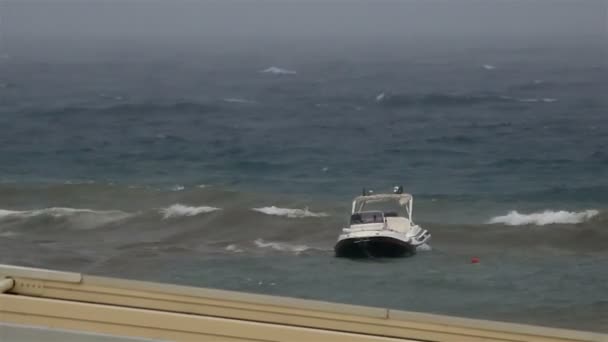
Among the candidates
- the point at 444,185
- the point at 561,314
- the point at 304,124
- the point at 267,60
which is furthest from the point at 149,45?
the point at 561,314

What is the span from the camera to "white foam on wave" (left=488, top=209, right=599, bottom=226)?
31.9 feet

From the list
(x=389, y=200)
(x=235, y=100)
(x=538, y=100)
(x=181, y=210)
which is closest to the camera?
(x=389, y=200)

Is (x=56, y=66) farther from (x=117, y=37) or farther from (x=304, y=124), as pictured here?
(x=117, y=37)

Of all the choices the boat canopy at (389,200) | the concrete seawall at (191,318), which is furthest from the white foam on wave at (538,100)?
the concrete seawall at (191,318)

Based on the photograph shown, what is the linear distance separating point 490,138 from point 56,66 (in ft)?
42.3

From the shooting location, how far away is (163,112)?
16.8m

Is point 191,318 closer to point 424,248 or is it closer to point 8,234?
point 424,248

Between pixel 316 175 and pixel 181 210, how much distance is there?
2.52 metres

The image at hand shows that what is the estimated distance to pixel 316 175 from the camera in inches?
479

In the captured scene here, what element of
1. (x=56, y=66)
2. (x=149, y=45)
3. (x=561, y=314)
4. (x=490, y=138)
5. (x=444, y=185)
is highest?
(x=149, y=45)

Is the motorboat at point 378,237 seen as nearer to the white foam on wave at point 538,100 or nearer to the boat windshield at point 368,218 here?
the boat windshield at point 368,218

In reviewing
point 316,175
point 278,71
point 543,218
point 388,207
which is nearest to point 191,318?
point 388,207

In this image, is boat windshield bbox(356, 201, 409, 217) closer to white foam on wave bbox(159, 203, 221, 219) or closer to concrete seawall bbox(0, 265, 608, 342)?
white foam on wave bbox(159, 203, 221, 219)

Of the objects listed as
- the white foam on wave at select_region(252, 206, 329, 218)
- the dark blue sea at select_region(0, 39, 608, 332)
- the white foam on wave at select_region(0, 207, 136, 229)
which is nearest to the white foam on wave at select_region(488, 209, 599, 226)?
the dark blue sea at select_region(0, 39, 608, 332)
